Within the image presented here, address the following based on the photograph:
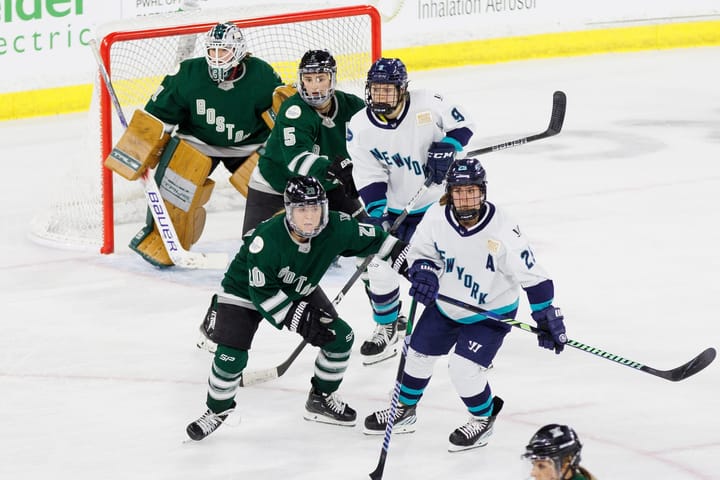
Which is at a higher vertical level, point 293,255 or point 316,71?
point 316,71

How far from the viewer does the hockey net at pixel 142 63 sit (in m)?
6.68

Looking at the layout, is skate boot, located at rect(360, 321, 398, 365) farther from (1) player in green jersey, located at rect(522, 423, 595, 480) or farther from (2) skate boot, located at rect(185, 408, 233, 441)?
(1) player in green jersey, located at rect(522, 423, 595, 480)

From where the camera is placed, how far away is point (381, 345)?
5.23 m

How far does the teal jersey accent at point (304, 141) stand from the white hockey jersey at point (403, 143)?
0.23m

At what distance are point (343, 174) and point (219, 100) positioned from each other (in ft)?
3.09

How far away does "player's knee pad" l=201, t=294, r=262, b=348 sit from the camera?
4.41 m

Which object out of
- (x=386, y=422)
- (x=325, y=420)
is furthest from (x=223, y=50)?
(x=386, y=422)

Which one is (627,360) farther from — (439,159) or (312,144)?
(312,144)

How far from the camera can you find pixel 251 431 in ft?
15.0

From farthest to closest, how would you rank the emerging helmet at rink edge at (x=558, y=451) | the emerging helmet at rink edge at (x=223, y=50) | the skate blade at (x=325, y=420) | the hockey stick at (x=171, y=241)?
the hockey stick at (x=171, y=241)
the emerging helmet at rink edge at (x=223, y=50)
the skate blade at (x=325, y=420)
the emerging helmet at rink edge at (x=558, y=451)

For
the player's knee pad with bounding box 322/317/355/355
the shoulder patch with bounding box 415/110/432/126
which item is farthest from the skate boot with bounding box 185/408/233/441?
the shoulder patch with bounding box 415/110/432/126

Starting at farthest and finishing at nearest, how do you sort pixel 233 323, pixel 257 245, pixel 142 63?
pixel 142 63, pixel 233 323, pixel 257 245

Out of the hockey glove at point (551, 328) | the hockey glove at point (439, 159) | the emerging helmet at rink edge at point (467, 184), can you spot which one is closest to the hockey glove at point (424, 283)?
the emerging helmet at rink edge at point (467, 184)

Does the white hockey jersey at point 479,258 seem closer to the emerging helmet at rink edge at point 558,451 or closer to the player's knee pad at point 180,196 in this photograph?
the emerging helmet at rink edge at point 558,451
